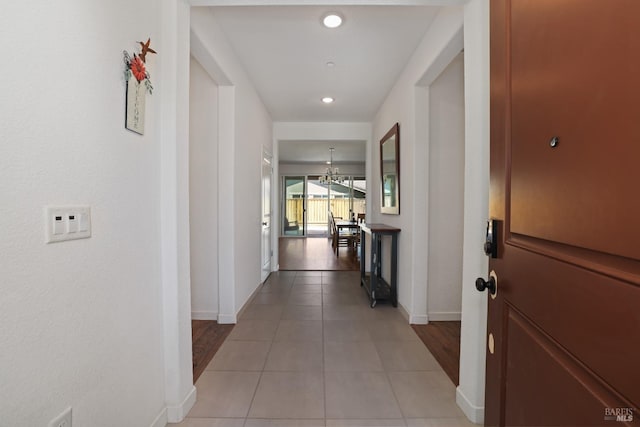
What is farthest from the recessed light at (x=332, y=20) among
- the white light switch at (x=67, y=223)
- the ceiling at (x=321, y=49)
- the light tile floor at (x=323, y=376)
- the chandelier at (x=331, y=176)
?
the chandelier at (x=331, y=176)

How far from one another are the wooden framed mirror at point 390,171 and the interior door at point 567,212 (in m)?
2.32

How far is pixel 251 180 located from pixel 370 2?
2.34 metres

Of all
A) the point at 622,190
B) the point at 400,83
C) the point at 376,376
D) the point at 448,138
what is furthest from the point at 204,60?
the point at 376,376

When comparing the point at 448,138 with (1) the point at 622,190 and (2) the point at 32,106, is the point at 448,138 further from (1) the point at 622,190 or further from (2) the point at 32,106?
(2) the point at 32,106

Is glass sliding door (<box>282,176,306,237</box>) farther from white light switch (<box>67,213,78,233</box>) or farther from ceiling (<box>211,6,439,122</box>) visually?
white light switch (<box>67,213,78,233</box>)

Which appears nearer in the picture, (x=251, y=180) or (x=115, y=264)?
(x=115, y=264)

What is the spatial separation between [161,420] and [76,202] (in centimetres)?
124

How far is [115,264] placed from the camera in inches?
45.5

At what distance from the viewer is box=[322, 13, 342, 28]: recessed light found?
Answer: 2.13 metres

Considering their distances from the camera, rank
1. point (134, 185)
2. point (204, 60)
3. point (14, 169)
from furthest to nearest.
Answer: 1. point (204, 60)
2. point (134, 185)
3. point (14, 169)

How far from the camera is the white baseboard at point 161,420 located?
4.73ft

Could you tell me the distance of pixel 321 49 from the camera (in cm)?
262

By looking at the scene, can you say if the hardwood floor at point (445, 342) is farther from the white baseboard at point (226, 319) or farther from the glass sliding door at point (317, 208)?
the glass sliding door at point (317, 208)

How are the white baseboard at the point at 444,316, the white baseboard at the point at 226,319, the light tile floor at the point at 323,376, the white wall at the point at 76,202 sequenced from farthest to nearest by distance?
the white baseboard at the point at 444,316 < the white baseboard at the point at 226,319 < the light tile floor at the point at 323,376 < the white wall at the point at 76,202
